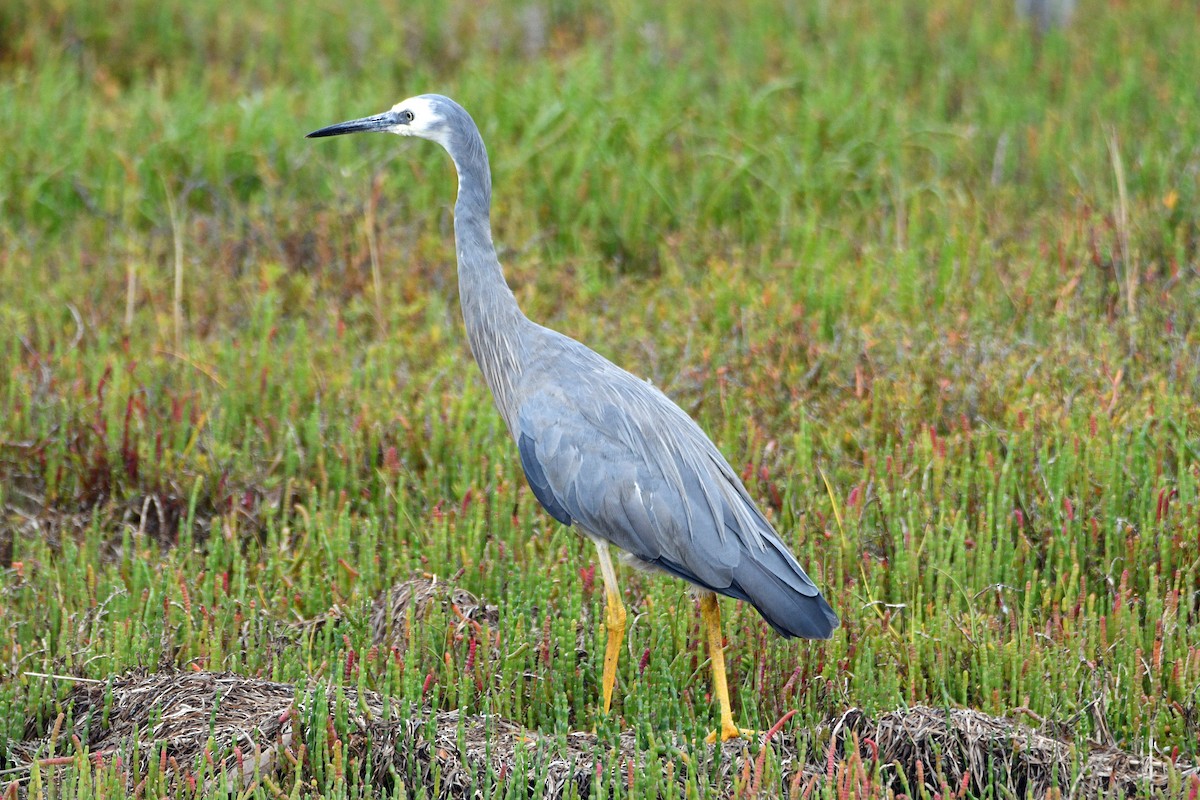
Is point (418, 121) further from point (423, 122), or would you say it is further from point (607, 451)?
point (607, 451)

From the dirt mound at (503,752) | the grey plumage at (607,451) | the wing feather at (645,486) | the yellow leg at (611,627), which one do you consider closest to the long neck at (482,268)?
the grey plumage at (607,451)

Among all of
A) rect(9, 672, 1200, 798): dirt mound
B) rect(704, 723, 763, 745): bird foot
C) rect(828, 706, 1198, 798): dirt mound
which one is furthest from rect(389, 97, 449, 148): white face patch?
rect(828, 706, 1198, 798): dirt mound

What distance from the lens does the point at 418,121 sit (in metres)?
4.72

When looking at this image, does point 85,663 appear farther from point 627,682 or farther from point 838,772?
point 838,772

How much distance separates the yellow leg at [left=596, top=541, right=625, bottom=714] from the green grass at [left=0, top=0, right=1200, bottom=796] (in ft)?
0.32

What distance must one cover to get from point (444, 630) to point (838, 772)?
1.43m

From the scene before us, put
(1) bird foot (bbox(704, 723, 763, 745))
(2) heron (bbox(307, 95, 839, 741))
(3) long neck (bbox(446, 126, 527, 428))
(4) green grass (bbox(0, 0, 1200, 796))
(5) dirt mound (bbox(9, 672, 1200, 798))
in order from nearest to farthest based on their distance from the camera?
1. (5) dirt mound (bbox(9, 672, 1200, 798))
2. (1) bird foot (bbox(704, 723, 763, 745))
3. (2) heron (bbox(307, 95, 839, 741))
4. (4) green grass (bbox(0, 0, 1200, 796))
5. (3) long neck (bbox(446, 126, 527, 428))

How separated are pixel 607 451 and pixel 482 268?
77 centimetres

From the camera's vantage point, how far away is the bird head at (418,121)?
467 cm

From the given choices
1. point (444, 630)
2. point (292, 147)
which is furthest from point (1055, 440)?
point (292, 147)

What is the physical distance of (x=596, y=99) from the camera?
28.3 feet

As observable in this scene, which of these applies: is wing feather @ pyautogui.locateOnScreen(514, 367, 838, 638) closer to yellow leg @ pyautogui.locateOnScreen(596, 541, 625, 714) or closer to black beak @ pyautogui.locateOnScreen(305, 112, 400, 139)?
yellow leg @ pyautogui.locateOnScreen(596, 541, 625, 714)

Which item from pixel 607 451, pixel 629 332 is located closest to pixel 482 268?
pixel 607 451

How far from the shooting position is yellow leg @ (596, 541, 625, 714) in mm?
4227
